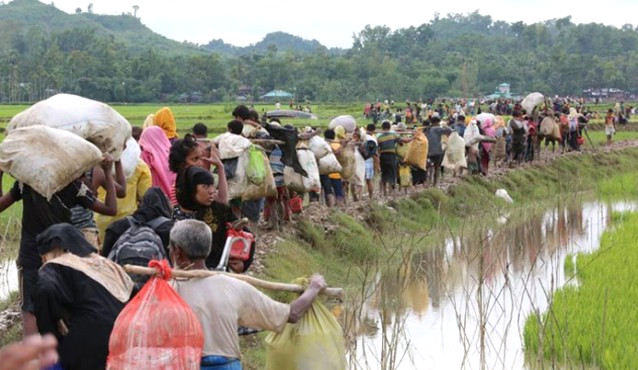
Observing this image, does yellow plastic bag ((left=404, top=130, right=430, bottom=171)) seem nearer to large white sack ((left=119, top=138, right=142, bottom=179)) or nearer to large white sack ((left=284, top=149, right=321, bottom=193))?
large white sack ((left=284, top=149, right=321, bottom=193))

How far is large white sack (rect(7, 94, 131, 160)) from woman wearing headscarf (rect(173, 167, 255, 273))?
510mm

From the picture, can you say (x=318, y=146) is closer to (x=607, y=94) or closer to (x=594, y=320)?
(x=594, y=320)

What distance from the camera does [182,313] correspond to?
397 centimetres

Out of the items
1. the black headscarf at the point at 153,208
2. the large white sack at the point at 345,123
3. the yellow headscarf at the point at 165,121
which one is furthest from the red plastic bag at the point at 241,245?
the large white sack at the point at 345,123

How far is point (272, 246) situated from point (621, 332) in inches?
128

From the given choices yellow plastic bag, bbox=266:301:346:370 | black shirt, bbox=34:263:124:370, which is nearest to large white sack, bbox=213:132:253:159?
yellow plastic bag, bbox=266:301:346:370

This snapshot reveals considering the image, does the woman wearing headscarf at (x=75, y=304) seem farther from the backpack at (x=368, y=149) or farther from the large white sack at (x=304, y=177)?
the backpack at (x=368, y=149)

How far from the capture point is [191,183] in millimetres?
5562

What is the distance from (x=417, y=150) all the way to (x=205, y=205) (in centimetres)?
937

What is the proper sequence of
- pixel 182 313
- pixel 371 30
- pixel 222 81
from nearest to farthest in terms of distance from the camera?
pixel 182 313 → pixel 222 81 → pixel 371 30

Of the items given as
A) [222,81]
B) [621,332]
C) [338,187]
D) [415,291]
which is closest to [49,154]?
[621,332]

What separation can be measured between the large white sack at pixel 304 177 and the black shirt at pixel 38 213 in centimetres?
508

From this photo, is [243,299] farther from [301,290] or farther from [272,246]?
[272,246]

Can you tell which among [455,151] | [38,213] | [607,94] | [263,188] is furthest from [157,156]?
[607,94]
